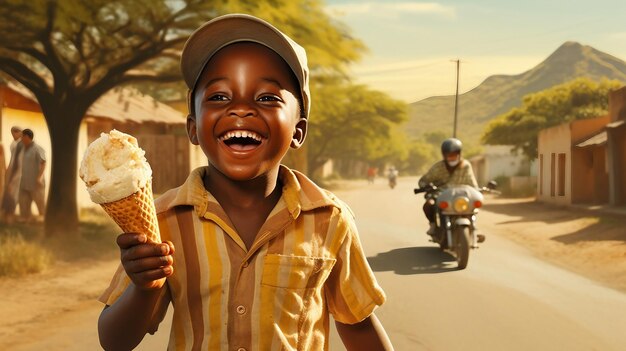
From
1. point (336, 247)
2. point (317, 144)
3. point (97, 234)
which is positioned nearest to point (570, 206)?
point (97, 234)

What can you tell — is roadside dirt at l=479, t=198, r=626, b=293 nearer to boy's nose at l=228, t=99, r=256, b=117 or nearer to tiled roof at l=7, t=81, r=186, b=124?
boy's nose at l=228, t=99, r=256, b=117

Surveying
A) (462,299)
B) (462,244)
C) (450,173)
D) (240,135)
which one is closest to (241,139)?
(240,135)

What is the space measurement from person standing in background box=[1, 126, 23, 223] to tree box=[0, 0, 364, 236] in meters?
0.76

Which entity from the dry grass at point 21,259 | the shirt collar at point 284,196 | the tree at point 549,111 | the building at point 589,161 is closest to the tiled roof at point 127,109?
the dry grass at point 21,259

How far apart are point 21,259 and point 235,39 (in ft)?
30.3

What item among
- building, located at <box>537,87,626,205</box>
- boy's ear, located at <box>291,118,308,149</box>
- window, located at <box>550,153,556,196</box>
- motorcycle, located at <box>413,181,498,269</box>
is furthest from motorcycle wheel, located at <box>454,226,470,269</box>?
window, located at <box>550,153,556,196</box>

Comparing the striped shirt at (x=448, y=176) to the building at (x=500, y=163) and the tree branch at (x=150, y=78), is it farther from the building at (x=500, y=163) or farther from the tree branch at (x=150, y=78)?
the building at (x=500, y=163)

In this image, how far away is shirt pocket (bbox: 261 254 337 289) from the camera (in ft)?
7.48

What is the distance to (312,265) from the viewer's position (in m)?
2.35

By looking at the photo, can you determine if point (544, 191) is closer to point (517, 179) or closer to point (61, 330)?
point (517, 179)

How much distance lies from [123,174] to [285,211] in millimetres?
532

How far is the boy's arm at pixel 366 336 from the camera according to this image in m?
2.56

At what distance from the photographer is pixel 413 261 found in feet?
36.9

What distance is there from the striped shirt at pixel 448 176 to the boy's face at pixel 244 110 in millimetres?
9239
